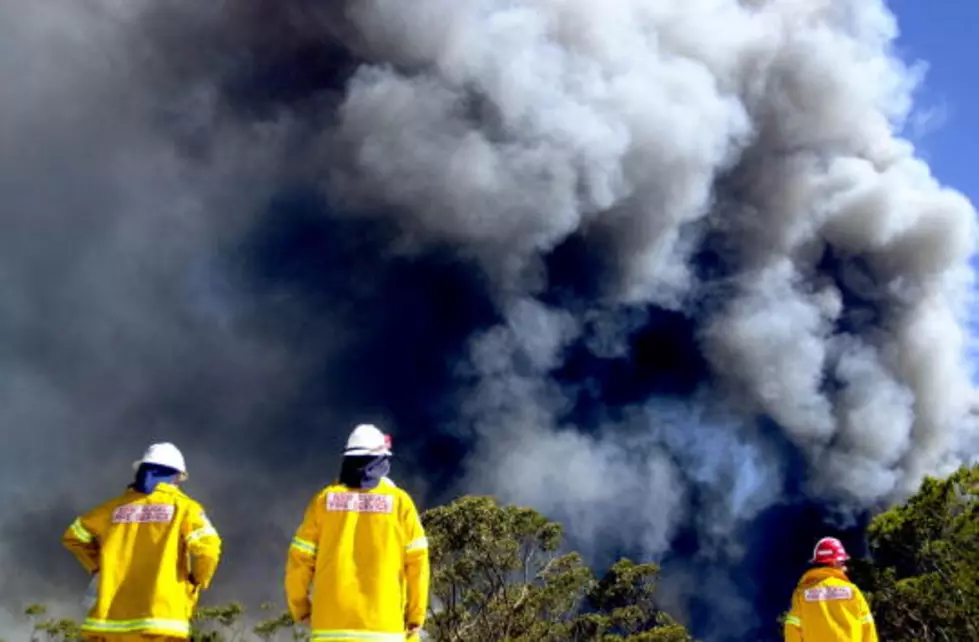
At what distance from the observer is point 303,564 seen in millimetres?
5590

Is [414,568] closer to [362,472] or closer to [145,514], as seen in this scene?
[362,472]

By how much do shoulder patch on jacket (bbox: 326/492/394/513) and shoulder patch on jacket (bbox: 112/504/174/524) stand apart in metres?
1.34

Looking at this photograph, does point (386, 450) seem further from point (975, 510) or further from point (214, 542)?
point (975, 510)

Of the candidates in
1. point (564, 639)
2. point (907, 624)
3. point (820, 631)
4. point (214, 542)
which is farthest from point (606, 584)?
point (214, 542)

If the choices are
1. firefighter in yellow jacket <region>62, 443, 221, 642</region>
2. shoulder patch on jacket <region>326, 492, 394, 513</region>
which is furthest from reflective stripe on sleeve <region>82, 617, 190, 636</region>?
shoulder patch on jacket <region>326, 492, 394, 513</region>

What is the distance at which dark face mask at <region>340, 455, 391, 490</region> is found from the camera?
18.4 ft

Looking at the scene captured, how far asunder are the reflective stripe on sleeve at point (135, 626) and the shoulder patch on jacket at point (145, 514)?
0.65 m

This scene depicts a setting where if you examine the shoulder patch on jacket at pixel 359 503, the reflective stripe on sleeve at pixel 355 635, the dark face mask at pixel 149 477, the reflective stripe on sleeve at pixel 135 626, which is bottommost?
the reflective stripe on sleeve at pixel 355 635

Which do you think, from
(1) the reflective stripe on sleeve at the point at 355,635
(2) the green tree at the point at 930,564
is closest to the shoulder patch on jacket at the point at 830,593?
(1) the reflective stripe on sleeve at the point at 355,635

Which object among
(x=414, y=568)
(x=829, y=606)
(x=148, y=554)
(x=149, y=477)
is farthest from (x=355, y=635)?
(x=829, y=606)

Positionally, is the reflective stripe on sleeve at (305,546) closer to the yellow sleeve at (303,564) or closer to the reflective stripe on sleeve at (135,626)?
the yellow sleeve at (303,564)

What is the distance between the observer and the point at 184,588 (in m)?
6.14

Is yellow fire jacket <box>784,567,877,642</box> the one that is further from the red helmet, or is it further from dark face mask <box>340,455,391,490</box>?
dark face mask <box>340,455,391,490</box>

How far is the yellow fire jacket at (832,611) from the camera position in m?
8.00
